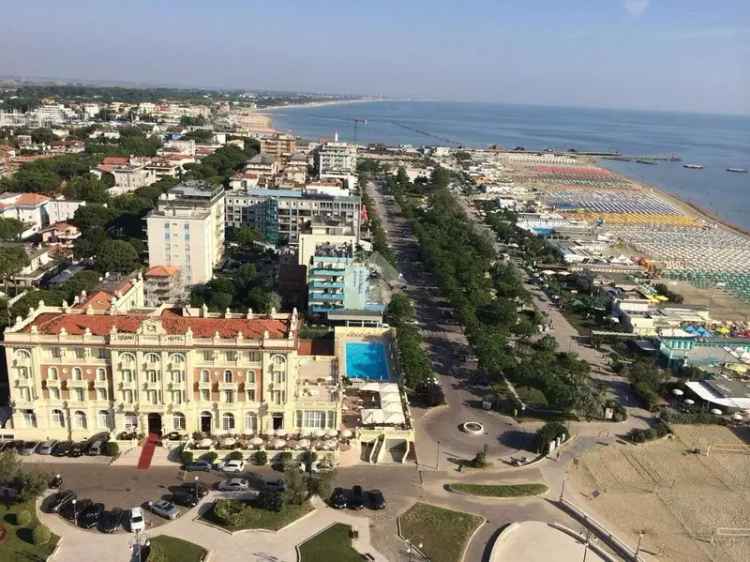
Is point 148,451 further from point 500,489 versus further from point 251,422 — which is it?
point 500,489

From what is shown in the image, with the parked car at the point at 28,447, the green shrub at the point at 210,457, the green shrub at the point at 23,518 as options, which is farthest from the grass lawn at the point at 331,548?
the parked car at the point at 28,447

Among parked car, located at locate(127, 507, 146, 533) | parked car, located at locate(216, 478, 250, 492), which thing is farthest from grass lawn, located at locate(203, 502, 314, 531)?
parked car, located at locate(127, 507, 146, 533)

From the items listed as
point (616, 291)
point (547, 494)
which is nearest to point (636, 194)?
point (616, 291)

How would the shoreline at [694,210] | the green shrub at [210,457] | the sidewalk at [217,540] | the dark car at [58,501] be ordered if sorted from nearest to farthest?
the sidewalk at [217,540], the dark car at [58,501], the green shrub at [210,457], the shoreline at [694,210]

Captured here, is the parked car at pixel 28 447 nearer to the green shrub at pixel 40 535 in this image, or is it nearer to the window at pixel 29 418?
the window at pixel 29 418

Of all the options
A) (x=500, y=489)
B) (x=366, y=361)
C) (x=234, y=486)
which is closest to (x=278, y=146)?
(x=366, y=361)

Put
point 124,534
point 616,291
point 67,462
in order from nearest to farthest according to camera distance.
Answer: point 124,534, point 67,462, point 616,291

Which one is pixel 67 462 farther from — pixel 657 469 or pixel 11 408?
pixel 657 469
